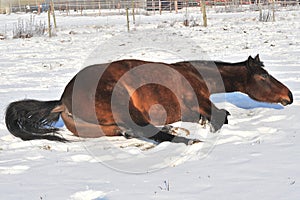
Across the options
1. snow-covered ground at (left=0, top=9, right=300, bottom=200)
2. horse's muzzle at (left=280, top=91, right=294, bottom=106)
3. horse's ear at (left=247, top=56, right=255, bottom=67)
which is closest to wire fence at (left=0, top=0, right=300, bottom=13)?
horse's ear at (left=247, top=56, right=255, bottom=67)

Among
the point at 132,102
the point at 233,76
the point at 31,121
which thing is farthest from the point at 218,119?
the point at 31,121

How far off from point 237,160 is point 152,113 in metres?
1.25

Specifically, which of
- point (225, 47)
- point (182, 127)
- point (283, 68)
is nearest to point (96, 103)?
point (182, 127)

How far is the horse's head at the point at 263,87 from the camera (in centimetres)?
492

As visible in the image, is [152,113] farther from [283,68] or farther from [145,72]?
[283,68]

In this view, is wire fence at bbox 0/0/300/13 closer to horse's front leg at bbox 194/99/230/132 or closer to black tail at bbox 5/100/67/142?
horse's front leg at bbox 194/99/230/132

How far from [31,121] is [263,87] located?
9.51 feet

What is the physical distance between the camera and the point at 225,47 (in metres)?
13.2

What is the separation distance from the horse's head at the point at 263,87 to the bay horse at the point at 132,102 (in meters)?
0.01

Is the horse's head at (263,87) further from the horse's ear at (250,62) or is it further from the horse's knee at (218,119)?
the horse's knee at (218,119)

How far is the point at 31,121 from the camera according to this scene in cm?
439

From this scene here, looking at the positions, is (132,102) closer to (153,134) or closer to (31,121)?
(153,134)

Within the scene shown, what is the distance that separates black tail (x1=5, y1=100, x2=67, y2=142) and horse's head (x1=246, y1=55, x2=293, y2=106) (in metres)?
2.45

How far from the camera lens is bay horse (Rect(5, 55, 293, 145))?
409 centimetres
